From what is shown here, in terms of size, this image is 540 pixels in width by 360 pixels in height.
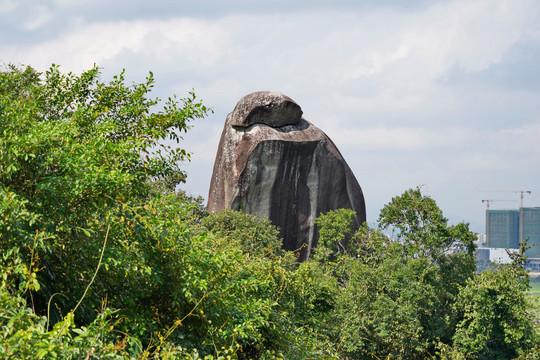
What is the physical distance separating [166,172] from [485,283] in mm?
11463

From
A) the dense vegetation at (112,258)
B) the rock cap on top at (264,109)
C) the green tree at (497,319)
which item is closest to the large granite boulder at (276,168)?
the rock cap on top at (264,109)

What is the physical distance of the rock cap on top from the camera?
30797 millimetres

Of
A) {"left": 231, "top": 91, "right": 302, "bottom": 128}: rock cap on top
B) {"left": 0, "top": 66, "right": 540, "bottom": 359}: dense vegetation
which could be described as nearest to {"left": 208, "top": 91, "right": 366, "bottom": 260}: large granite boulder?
{"left": 231, "top": 91, "right": 302, "bottom": 128}: rock cap on top

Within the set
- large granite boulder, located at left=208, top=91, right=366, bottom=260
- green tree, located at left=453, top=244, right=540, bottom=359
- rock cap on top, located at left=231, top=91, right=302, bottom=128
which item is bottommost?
green tree, located at left=453, top=244, right=540, bottom=359

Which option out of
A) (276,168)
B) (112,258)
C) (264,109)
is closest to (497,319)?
(112,258)

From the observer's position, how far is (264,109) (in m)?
30.8

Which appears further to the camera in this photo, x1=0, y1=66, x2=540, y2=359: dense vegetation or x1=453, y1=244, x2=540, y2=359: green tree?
x1=453, y1=244, x2=540, y2=359: green tree

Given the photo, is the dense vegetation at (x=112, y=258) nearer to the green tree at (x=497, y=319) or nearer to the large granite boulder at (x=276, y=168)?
the green tree at (x=497, y=319)

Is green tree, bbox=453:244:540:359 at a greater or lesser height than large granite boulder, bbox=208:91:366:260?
lesser

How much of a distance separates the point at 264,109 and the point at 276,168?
2955 mm

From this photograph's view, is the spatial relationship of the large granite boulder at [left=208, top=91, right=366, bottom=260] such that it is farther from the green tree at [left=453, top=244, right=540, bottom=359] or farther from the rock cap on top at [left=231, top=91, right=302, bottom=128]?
the green tree at [left=453, top=244, right=540, bottom=359]

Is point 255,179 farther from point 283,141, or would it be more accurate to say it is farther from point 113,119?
point 113,119

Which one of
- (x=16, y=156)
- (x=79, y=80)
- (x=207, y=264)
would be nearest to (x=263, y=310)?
(x=207, y=264)

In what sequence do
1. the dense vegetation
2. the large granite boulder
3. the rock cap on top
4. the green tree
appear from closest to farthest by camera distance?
the dense vegetation < the green tree < the large granite boulder < the rock cap on top
